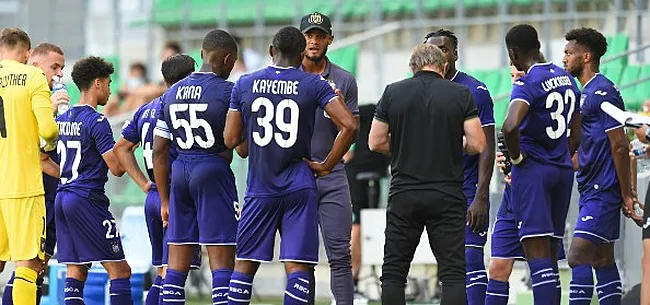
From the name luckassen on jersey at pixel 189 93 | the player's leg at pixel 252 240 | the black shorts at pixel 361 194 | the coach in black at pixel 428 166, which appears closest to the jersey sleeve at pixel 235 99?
the name luckassen on jersey at pixel 189 93

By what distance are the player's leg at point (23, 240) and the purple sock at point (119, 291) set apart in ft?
2.65

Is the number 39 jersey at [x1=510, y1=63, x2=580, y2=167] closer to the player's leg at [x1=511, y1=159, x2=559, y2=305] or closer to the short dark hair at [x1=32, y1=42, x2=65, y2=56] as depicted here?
the player's leg at [x1=511, y1=159, x2=559, y2=305]

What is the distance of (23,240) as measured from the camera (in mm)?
11289

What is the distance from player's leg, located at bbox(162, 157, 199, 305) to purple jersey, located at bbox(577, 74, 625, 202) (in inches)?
128

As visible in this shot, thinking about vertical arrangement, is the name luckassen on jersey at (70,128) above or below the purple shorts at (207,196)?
above

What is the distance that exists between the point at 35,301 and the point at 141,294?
3.91 m

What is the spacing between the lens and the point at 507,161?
11.4 m

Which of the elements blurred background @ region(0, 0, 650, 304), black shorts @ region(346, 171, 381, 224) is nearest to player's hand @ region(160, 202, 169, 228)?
blurred background @ region(0, 0, 650, 304)

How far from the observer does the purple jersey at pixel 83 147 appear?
11.8 m

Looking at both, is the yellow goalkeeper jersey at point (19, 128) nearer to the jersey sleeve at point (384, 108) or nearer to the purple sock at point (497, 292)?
the jersey sleeve at point (384, 108)

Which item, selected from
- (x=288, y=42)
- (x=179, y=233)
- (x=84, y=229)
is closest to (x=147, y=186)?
(x=84, y=229)

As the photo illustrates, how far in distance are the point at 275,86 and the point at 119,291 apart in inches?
104

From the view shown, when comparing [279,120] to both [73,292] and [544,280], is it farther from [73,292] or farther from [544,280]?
[73,292]

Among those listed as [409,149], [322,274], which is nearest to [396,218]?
[409,149]
